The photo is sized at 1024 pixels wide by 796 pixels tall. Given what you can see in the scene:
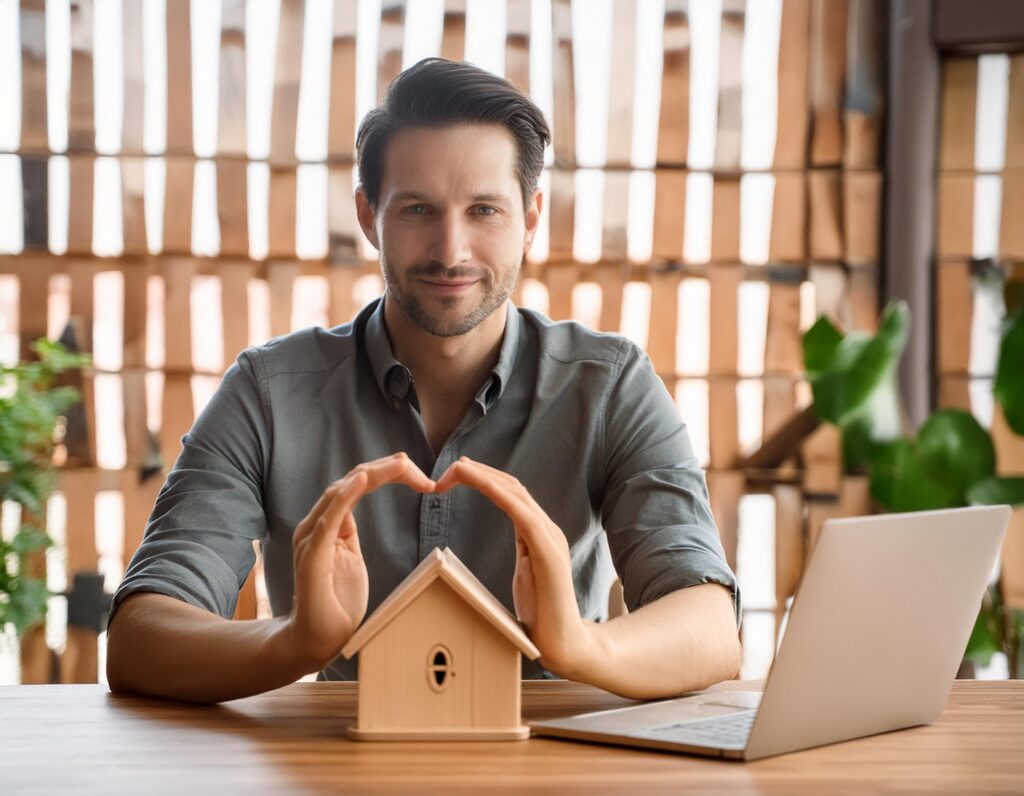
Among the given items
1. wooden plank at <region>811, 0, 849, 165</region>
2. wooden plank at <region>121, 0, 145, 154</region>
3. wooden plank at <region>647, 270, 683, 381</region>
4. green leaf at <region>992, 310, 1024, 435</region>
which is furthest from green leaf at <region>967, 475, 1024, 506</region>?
wooden plank at <region>121, 0, 145, 154</region>

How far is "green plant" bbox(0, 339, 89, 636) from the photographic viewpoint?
2.74m

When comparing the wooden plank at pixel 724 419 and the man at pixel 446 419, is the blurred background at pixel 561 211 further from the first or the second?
the man at pixel 446 419

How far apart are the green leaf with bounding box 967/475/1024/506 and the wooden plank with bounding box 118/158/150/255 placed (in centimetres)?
204

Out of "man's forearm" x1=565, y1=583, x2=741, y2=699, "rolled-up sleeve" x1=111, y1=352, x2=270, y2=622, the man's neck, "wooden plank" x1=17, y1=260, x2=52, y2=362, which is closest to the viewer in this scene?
"man's forearm" x1=565, y1=583, x2=741, y2=699

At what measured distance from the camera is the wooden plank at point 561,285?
306 cm

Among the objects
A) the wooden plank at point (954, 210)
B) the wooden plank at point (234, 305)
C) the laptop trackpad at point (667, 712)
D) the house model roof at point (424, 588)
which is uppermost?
the wooden plank at point (954, 210)

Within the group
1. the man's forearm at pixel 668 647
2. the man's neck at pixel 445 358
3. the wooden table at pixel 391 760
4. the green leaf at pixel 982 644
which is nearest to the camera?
the wooden table at pixel 391 760

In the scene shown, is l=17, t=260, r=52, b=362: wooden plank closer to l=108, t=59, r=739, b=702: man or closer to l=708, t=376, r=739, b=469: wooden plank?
l=108, t=59, r=739, b=702: man

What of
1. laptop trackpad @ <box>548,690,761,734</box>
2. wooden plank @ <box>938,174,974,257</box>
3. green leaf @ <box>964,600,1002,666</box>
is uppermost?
wooden plank @ <box>938,174,974,257</box>

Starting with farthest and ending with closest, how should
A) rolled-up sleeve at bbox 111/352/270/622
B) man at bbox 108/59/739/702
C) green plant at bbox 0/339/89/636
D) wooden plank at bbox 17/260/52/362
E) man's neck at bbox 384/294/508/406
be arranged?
wooden plank at bbox 17/260/52/362 < green plant at bbox 0/339/89/636 < man's neck at bbox 384/294/508/406 < man at bbox 108/59/739/702 < rolled-up sleeve at bbox 111/352/270/622

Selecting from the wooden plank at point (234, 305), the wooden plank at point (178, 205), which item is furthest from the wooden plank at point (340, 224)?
the wooden plank at point (178, 205)

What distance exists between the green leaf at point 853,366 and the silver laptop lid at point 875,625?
5.16 ft

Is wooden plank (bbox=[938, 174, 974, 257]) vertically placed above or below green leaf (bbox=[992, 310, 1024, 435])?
→ above

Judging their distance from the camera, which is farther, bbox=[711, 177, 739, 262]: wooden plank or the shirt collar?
bbox=[711, 177, 739, 262]: wooden plank
